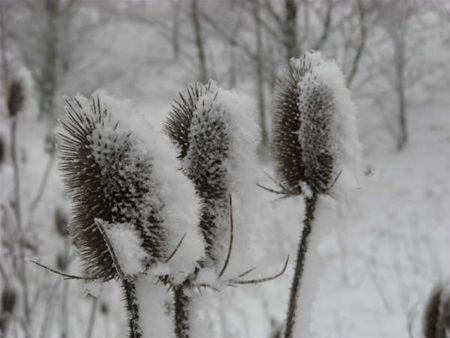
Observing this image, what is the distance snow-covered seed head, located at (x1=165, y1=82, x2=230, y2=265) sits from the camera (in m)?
0.96

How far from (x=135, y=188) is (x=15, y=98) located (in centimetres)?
198

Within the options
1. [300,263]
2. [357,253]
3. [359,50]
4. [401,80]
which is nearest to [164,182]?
[300,263]

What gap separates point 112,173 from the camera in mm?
848

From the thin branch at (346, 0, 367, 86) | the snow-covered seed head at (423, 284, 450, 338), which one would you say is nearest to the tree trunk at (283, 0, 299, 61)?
the thin branch at (346, 0, 367, 86)

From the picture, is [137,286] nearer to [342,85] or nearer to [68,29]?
[342,85]

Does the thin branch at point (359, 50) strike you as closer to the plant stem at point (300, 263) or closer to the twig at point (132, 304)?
the plant stem at point (300, 263)

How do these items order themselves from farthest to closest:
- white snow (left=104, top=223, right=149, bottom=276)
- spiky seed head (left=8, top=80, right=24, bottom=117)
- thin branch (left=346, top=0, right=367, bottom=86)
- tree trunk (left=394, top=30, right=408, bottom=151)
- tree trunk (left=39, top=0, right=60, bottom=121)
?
tree trunk (left=39, top=0, right=60, bottom=121), tree trunk (left=394, top=30, right=408, bottom=151), thin branch (left=346, top=0, right=367, bottom=86), spiky seed head (left=8, top=80, right=24, bottom=117), white snow (left=104, top=223, right=149, bottom=276)

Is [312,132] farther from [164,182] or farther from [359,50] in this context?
[359,50]

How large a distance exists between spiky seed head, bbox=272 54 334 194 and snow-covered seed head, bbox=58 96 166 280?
41 centimetres

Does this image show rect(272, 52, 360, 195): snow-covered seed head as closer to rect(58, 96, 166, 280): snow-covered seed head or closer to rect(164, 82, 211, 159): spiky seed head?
rect(164, 82, 211, 159): spiky seed head

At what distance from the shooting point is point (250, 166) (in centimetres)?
98

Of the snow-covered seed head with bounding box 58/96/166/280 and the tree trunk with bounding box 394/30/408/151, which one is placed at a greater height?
the tree trunk with bounding box 394/30/408/151

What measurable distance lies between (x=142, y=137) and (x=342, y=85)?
0.47 metres

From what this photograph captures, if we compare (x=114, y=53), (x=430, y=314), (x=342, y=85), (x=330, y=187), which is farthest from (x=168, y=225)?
(x=114, y=53)
